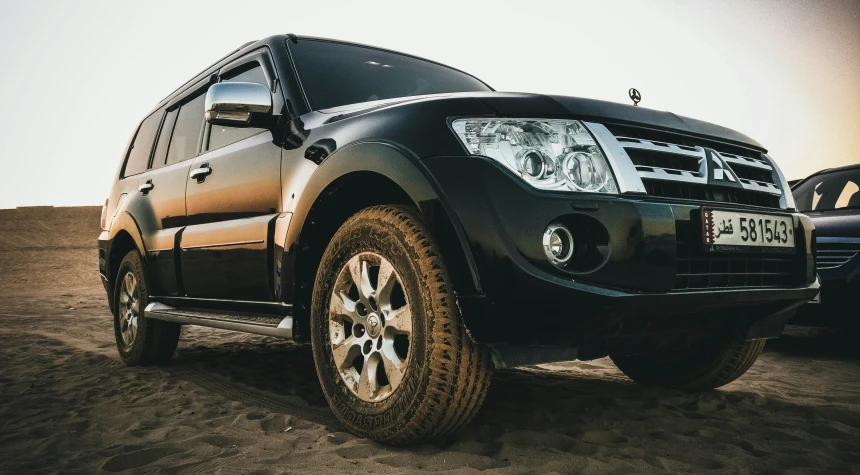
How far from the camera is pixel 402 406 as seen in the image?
2203 mm

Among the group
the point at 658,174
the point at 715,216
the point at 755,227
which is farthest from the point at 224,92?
the point at 755,227

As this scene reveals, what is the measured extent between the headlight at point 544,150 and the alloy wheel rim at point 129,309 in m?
3.16

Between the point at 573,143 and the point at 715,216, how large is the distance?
0.56 m

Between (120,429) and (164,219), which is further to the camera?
(164,219)

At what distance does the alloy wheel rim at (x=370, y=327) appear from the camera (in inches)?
90.4

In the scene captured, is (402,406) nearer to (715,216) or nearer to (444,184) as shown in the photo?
(444,184)

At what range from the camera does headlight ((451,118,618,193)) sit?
6.88 ft

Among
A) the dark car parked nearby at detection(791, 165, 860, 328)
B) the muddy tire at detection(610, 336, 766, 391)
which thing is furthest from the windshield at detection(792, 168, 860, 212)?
the muddy tire at detection(610, 336, 766, 391)

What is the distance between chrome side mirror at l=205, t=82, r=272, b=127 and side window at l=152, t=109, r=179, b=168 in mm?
1750

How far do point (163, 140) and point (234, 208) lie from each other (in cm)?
167

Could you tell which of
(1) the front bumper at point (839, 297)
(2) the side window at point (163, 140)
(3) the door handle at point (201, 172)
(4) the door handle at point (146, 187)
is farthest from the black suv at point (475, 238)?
(1) the front bumper at point (839, 297)

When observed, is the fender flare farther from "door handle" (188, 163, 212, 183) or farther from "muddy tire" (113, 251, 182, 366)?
"muddy tire" (113, 251, 182, 366)

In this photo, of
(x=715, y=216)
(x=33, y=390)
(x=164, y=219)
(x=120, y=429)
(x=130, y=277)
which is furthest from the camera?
(x=130, y=277)

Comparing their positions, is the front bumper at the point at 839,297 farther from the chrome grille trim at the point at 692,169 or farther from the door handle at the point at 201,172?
the door handle at the point at 201,172
